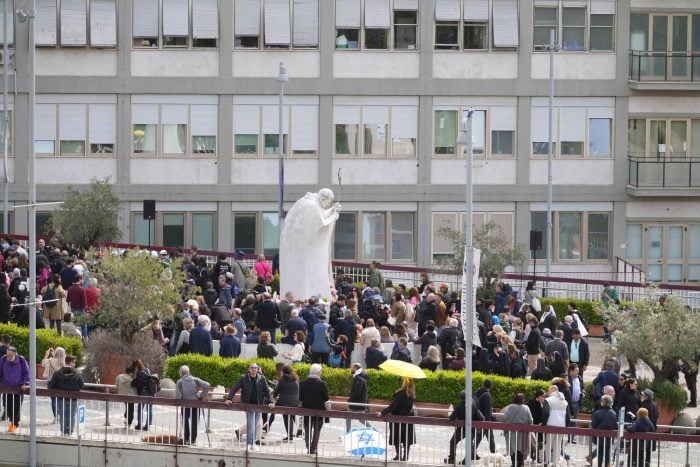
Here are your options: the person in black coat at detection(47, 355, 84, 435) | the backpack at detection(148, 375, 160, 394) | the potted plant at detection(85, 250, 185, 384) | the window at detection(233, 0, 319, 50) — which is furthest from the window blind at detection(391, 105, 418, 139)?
the person in black coat at detection(47, 355, 84, 435)

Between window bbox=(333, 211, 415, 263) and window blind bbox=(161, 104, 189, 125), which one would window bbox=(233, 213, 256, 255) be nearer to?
window bbox=(333, 211, 415, 263)

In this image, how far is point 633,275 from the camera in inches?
2196

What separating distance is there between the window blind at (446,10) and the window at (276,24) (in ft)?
12.7

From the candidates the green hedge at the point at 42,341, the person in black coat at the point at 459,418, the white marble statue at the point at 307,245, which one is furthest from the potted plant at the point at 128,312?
the person in black coat at the point at 459,418

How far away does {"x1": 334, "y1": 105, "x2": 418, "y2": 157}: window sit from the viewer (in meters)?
57.2

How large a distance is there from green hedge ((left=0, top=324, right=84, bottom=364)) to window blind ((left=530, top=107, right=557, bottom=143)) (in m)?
26.8

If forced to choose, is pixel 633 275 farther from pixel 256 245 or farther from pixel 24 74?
pixel 24 74

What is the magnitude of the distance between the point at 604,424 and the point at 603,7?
32072mm

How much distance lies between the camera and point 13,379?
2961 cm

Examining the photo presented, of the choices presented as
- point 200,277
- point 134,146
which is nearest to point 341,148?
point 134,146

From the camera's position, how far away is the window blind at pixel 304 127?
57000 millimetres

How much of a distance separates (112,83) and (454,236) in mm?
14151

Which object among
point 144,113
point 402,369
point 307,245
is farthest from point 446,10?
point 402,369

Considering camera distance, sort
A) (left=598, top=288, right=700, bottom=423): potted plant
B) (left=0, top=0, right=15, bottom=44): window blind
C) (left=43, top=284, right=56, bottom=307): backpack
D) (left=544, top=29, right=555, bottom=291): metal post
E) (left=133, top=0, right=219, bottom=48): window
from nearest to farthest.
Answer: (left=598, top=288, right=700, bottom=423): potted plant < (left=43, top=284, right=56, bottom=307): backpack < (left=544, top=29, right=555, bottom=291): metal post < (left=0, top=0, right=15, bottom=44): window blind < (left=133, top=0, right=219, bottom=48): window
